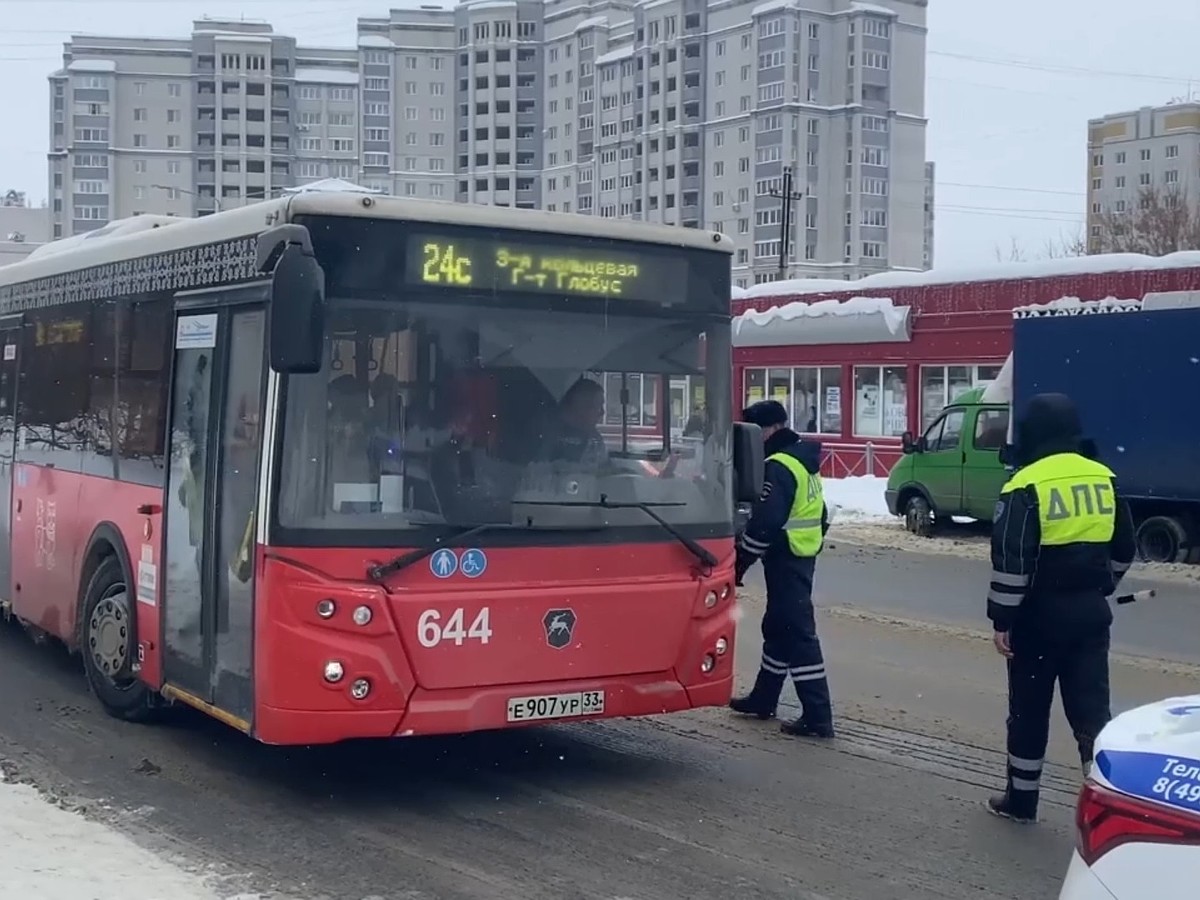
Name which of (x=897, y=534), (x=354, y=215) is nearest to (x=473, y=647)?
(x=354, y=215)

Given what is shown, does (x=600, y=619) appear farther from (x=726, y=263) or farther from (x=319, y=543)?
(x=726, y=263)

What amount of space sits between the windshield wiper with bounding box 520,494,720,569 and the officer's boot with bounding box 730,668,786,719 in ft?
5.92

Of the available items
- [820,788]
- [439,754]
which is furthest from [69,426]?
[820,788]

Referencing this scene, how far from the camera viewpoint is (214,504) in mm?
7699

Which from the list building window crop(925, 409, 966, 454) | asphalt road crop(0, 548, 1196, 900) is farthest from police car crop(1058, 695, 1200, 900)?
building window crop(925, 409, 966, 454)

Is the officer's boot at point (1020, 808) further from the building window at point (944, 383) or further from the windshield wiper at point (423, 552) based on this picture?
the building window at point (944, 383)

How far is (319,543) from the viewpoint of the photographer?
23.0 ft

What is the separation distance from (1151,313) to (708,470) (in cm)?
1352

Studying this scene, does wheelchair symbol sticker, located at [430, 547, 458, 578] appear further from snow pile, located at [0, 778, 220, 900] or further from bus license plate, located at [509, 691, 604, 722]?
snow pile, located at [0, 778, 220, 900]

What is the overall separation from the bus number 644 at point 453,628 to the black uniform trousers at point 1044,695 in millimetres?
2425

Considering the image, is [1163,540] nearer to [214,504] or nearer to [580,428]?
[580,428]

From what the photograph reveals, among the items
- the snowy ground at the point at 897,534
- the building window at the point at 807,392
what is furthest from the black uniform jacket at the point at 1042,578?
the building window at the point at 807,392

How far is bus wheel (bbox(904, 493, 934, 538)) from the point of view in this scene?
77.8ft

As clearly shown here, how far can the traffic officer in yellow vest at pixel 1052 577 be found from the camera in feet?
22.9
